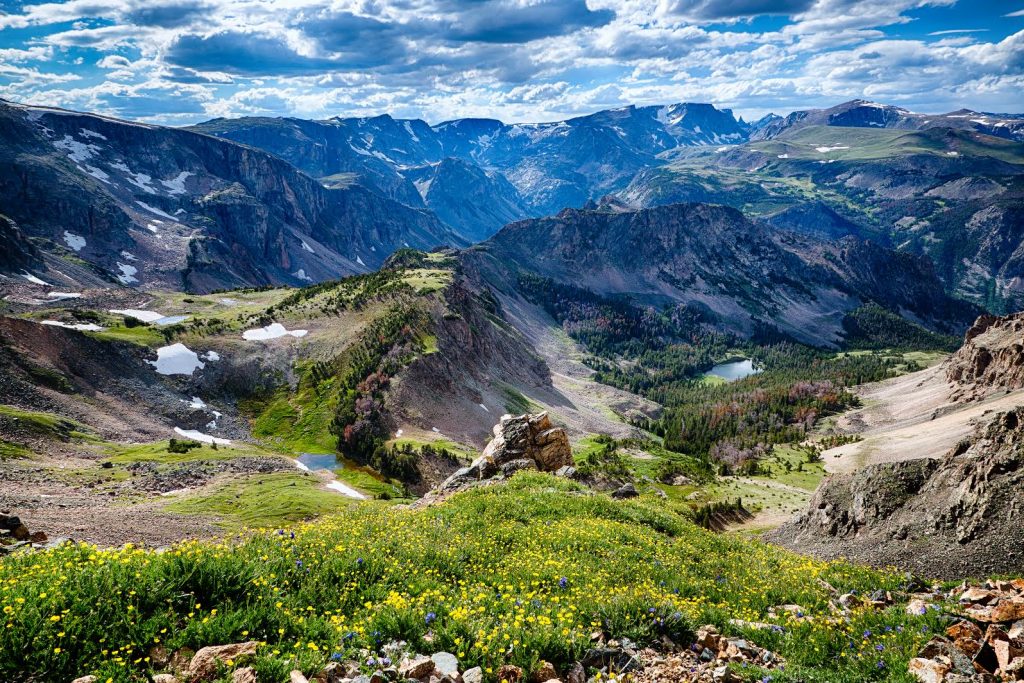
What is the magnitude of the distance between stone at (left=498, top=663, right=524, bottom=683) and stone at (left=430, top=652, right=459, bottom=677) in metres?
0.77

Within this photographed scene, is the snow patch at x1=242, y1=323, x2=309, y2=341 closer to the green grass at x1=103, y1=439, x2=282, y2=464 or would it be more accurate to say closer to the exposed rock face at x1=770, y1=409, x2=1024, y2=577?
the green grass at x1=103, y1=439, x2=282, y2=464

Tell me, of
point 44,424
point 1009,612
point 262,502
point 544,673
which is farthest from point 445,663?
point 44,424

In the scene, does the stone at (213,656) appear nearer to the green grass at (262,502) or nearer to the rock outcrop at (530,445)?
the rock outcrop at (530,445)

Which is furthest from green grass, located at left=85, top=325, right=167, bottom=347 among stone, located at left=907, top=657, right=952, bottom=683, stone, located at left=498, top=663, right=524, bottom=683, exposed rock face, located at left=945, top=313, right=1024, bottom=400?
exposed rock face, located at left=945, top=313, right=1024, bottom=400

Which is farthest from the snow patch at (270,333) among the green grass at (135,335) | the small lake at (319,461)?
the small lake at (319,461)

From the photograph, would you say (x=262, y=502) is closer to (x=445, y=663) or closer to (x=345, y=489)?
(x=345, y=489)

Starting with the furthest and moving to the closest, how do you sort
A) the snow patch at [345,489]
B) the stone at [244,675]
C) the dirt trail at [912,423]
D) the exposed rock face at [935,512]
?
the dirt trail at [912,423] → the snow patch at [345,489] → the exposed rock face at [935,512] → the stone at [244,675]

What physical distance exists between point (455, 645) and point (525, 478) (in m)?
17.8

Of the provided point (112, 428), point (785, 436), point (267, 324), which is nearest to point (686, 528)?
point (112, 428)

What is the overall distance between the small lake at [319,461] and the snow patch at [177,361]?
31.6m

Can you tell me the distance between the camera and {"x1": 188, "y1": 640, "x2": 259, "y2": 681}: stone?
352 inches

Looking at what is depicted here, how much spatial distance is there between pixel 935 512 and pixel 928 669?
26.6m

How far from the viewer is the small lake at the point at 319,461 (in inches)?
3280

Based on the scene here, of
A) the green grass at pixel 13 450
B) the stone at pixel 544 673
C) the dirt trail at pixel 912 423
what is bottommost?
the dirt trail at pixel 912 423
